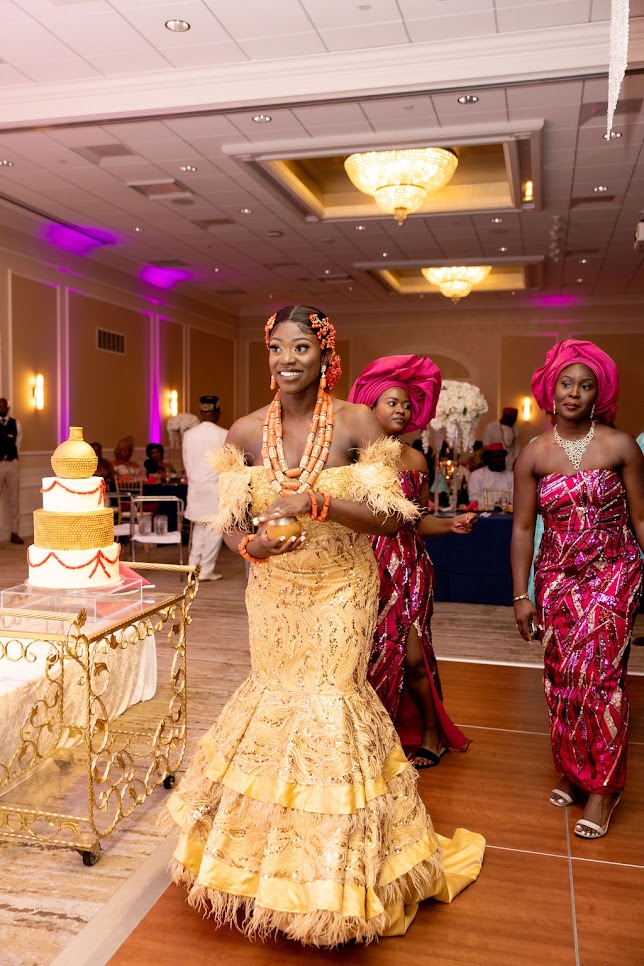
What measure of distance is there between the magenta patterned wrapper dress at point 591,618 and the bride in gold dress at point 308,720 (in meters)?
0.77

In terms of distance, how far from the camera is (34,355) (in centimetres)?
1192

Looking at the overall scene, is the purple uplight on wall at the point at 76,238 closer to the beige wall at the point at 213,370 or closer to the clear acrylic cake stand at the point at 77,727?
the beige wall at the point at 213,370

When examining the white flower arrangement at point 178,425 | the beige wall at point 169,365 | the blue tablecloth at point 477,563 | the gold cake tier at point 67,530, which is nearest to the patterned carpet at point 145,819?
the blue tablecloth at point 477,563

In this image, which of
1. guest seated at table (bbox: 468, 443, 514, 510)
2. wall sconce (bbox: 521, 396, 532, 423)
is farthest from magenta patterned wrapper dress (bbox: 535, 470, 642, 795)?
wall sconce (bbox: 521, 396, 532, 423)

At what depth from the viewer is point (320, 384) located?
258 centimetres

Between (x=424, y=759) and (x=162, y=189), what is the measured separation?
7895mm

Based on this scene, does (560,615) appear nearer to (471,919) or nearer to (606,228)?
(471,919)

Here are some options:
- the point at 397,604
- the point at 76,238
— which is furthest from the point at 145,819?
the point at 76,238

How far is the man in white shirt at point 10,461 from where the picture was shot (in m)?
10.9

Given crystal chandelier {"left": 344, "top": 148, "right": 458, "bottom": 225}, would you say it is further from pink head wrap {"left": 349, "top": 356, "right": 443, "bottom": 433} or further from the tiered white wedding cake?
the tiered white wedding cake

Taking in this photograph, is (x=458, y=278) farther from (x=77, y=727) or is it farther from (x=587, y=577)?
(x=77, y=727)

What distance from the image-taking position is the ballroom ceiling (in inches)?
239

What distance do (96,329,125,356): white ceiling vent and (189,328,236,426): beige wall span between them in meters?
2.94

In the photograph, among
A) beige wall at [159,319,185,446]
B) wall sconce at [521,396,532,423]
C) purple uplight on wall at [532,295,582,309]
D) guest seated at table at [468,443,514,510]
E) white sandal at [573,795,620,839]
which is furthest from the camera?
wall sconce at [521,396,532,423]
